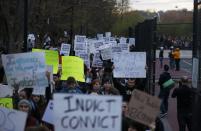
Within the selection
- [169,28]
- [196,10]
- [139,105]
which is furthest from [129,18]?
[139,105]

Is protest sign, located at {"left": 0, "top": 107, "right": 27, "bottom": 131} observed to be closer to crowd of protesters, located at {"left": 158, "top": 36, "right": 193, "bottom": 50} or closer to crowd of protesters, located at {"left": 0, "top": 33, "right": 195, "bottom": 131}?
crowd of protesters, located at {"left": 0, "top": 33, "right": 195, "bottom": 131}

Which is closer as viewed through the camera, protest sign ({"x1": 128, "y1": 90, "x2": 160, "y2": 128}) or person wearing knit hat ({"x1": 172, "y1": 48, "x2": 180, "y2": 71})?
protest sign ({"x1": 128, "y1": 90, "x2": 160, "y2": 128})

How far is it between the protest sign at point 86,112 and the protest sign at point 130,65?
31.7 ft

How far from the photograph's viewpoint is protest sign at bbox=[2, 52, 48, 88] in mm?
10500

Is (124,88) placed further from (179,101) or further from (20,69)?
(20,69)

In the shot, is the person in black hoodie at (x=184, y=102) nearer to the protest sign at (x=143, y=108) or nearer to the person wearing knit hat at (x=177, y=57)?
the protest sign at (x=143, y=108)

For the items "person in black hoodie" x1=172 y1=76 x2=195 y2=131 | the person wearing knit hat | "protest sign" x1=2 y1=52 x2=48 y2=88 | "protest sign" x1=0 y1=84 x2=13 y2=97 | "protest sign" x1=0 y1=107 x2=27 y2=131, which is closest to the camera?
"protest sign" x1=0 y1=107 x2=27 y2=131

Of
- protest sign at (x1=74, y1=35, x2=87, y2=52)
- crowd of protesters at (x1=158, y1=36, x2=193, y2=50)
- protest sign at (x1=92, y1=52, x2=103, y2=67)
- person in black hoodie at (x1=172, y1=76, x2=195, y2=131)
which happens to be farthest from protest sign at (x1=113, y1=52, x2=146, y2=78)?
crowd of protesters at (x1=158, y1=36, x2=193, y2=50)

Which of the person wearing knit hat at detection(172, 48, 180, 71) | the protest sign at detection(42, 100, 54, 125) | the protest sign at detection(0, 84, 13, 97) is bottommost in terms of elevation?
the person wearing knit hat at detection(172, 48, 180, 71)

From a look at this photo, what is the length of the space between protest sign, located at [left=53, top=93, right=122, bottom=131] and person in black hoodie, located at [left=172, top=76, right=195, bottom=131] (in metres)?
8.19

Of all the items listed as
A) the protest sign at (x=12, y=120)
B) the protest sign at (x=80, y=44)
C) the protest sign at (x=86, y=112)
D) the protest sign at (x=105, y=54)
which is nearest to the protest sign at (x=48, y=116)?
the protest sign at (x=12, y=120)

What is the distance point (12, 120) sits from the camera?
7.11 m

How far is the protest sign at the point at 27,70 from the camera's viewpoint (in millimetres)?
10500

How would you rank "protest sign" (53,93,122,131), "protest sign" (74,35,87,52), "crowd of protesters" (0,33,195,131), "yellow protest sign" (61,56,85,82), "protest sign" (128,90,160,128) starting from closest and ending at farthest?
"protest sign" (53,93,122,131), "protest sign" (128,90,160,128), "crowd of protesters" (0,33,195,131), "yellow protest sign" (61,56,85,82), "protest sign" (74,35,87,52)
